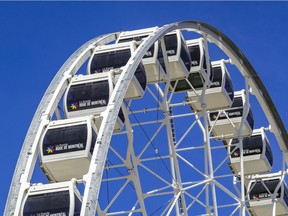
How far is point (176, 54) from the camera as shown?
4525 cm

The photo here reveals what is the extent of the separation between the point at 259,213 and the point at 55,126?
79.5 feet

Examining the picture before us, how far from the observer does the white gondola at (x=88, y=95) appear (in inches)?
1549

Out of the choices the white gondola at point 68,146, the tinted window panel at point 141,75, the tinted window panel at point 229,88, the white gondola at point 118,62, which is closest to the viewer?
the white gondola at point 68,146

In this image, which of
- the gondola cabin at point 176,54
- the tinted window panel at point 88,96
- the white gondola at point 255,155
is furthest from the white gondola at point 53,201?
the white gondola at point 255,155

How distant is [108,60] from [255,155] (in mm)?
16561

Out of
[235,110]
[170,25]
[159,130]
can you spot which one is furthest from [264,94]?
[170,25]

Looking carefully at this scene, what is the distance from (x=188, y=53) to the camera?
4634 centimetres

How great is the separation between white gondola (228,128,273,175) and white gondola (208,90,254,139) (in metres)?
0.87

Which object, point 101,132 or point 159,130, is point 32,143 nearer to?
point 101,132

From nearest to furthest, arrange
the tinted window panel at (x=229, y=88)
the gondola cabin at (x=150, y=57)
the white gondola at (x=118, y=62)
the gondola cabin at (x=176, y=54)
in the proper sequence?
the white gondola at (x=118, y=62) < the gondola cabin at (x=150, y=57) < the gondola cabin at (x=176, y=54) < the tinted window panel at (x=229, y=88)

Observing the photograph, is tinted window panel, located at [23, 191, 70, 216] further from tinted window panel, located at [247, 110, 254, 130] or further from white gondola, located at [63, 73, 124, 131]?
tinted window panel, located at [247, 110, 254, 130]

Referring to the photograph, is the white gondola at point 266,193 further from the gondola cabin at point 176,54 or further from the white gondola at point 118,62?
the white gondola at point 118,62

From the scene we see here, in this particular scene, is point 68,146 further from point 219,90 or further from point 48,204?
point 219,90

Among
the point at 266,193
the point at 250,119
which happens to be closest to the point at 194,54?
the point at 250,119
